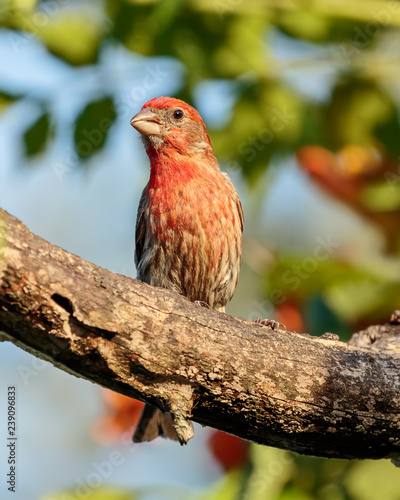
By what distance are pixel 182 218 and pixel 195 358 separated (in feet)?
8.07

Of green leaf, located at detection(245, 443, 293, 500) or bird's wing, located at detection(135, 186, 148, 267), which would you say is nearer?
green leaf, located at detection(245, 443, 293, 500)

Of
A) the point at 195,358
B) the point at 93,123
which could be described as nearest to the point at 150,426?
the point at 195,358

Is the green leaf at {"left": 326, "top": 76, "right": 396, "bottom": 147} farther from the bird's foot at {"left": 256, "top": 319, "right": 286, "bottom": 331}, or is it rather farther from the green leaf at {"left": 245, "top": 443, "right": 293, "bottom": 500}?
the green leaf at {"left": 245, "top": 443, "right": 293, "bottom": 500}

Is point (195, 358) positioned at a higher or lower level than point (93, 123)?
lower

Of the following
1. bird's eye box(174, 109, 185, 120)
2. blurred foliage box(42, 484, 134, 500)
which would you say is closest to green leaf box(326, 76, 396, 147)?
bird's eye box(174, 109, 185, 120)

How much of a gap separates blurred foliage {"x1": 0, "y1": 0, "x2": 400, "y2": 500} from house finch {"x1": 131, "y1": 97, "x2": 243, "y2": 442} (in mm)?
A: 848

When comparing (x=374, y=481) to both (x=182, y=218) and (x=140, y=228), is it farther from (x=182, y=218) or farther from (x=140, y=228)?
(x=140, y=228)

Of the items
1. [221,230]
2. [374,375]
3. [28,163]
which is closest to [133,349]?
[374,375]

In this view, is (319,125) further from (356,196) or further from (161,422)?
(161,422)

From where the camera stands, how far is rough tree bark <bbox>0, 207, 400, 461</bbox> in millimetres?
3008

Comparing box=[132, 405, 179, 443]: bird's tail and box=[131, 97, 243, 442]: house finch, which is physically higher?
box=[131, 97, 243, 442]: house finch

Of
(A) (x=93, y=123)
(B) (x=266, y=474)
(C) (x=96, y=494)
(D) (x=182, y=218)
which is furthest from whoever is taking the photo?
(D) (x=182, y=218)

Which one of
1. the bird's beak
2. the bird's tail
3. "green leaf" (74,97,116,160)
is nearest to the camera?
"green leaf" (74,97,116,160)

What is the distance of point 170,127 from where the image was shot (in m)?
6.31
